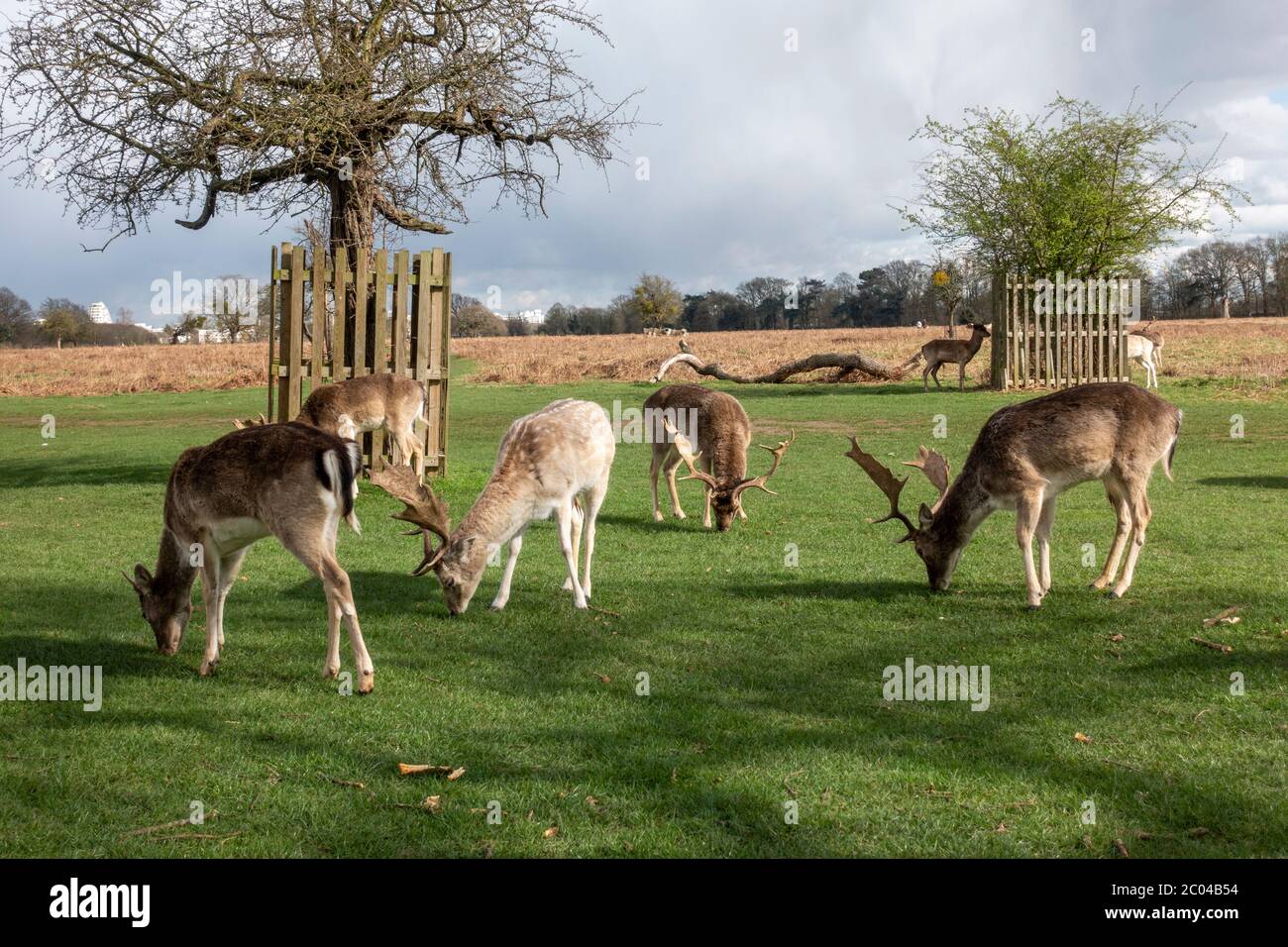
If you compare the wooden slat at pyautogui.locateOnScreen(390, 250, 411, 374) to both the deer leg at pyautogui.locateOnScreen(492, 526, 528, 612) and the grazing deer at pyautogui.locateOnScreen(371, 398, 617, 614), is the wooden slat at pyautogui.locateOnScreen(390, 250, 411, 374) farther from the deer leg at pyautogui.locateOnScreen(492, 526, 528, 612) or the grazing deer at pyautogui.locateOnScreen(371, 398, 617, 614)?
the deer leg at pyautogui.locateOnScreen(492, 526, 528, 612)

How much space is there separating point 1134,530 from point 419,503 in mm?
6053

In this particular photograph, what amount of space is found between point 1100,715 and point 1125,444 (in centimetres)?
339

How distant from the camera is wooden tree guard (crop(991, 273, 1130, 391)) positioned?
3158 cm

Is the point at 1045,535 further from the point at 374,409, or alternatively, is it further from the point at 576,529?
the point at 374,409

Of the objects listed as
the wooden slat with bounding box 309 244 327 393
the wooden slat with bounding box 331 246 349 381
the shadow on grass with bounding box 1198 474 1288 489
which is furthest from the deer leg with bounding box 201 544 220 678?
the shadow on grass with bounding box 1198 474 1288 489

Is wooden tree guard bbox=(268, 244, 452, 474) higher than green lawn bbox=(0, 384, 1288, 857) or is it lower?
higher

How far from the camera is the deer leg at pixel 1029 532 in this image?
9.02 meters

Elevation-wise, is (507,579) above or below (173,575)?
below

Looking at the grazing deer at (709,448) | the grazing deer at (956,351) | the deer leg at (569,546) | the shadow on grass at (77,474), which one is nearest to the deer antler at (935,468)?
the grazing deer at (709,448)

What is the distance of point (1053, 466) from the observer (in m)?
9.18

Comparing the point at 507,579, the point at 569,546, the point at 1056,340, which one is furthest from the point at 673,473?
the point at 1056,340

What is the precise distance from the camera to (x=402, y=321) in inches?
638

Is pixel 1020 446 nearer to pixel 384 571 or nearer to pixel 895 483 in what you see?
pixel 895 483

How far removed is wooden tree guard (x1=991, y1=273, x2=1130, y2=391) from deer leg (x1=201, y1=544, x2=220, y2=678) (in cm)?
2781
